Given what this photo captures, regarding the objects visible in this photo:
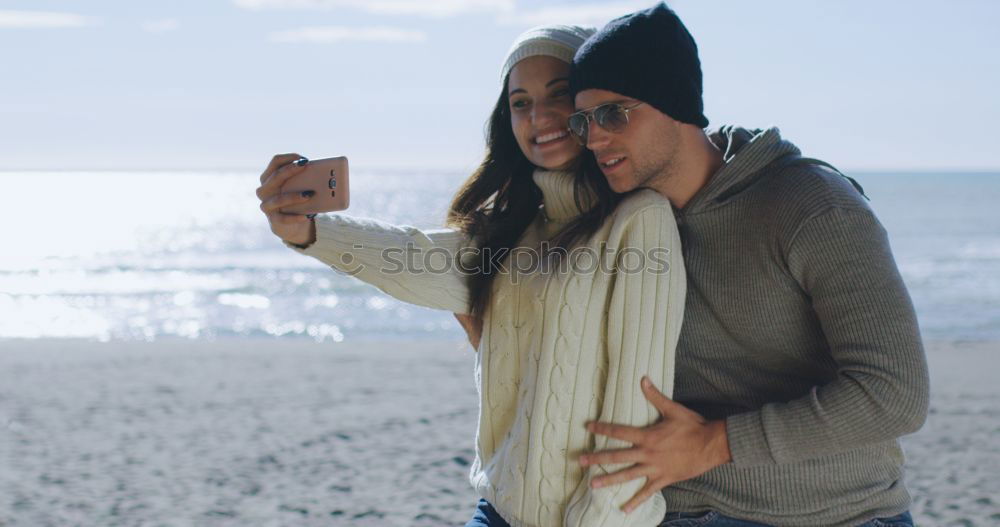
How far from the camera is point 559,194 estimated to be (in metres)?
2.70

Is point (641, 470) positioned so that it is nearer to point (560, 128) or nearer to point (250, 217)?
point (560, 128)

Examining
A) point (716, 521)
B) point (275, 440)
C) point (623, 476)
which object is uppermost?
point (623, 476)

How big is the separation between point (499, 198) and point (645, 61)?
751 mm

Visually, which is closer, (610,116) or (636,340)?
(636,340)

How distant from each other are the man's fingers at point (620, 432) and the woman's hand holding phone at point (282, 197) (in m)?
0.97

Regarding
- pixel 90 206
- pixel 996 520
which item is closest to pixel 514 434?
pixel 996 520

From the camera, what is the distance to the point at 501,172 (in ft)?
9.82

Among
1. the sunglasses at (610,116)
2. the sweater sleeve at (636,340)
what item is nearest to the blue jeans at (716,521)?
the sweater sleeve at (636,340)

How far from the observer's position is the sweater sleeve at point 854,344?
2094 mm

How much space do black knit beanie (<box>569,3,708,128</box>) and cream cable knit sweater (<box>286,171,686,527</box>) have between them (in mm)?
274

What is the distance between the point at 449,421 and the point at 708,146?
645 cm

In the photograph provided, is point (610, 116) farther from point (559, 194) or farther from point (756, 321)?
point (756, 321)

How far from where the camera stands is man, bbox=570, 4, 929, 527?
212 cm

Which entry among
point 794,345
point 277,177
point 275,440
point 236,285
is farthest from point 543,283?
point 236,285
